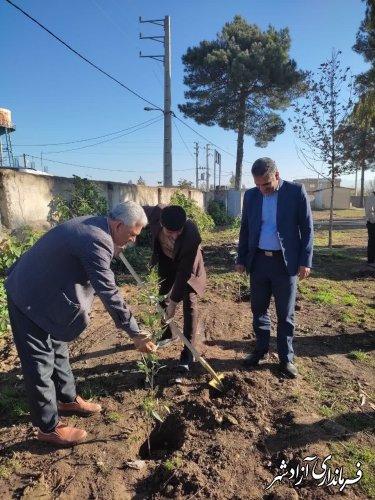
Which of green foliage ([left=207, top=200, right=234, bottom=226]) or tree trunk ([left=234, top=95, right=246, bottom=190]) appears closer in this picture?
green foliage ([left=207, top=200, right=234, bottom=226])

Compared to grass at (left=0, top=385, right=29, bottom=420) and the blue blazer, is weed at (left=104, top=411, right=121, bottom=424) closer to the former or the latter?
grass at (left=0, top=385, right=29, bottom=420)

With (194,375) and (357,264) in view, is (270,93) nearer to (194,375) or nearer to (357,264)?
(357,264)

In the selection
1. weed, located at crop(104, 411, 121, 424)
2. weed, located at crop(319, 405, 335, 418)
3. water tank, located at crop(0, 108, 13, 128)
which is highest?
water tank, located at crop(0, 108, 13, 128)

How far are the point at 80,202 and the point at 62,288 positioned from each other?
4.72 m

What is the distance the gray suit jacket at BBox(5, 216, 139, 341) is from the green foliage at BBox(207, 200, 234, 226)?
58.4ft

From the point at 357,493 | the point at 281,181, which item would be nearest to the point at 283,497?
the point at 357,493

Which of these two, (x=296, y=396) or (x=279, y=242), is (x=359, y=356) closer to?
(x=296, y=396)

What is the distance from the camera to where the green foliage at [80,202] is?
20.7ft

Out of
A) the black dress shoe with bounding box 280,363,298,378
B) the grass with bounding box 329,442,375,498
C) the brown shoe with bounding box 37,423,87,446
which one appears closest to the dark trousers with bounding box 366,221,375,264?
the black dress shoe with bounding box 280,363,298,378

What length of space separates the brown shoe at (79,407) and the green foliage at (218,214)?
17.3m

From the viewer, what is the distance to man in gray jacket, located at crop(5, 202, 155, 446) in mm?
2301

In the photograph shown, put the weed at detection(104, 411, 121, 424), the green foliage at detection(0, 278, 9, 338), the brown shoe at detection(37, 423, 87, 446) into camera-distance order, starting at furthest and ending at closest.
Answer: the green foliage at detection(0, 278, 9, 338) < the weed at detection(104, 411, 121, 424) < the brown shoe at detection(37, 423, 87, 446)

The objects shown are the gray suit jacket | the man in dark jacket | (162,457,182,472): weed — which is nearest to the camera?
the gray suit jacket

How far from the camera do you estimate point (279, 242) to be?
11.2 ft
